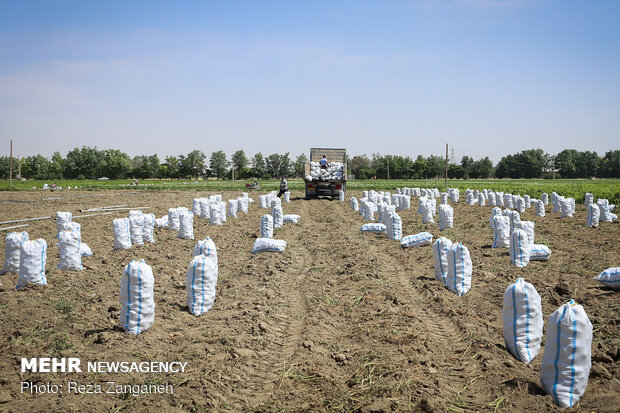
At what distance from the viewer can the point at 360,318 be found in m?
6.09

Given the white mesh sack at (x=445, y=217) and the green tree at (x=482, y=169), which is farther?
the green tree at (x=482, y=169)

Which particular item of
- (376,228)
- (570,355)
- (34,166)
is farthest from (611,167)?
(34,166)

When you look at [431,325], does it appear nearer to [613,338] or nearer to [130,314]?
[613,338]

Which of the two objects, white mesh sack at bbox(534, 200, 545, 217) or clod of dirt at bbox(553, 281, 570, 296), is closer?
clod of dirt at bbox(553, 281, 570, 296)

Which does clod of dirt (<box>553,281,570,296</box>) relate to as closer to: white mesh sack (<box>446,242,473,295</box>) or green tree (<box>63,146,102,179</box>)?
white mesh sack (<box>446,242,473,295</box>)

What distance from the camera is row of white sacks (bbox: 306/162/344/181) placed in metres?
25.1

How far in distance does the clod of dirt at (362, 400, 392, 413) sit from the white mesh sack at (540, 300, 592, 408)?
1.41 m

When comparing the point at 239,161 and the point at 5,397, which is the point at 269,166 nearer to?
the point at 239,161

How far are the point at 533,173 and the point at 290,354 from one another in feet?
361

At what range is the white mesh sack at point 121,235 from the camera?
986 cm

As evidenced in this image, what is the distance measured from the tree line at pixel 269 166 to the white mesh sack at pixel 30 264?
261 feet

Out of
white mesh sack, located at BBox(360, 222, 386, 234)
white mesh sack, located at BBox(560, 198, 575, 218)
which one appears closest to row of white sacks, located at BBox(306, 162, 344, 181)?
white mesh sack, located at BBox(560, 198, 575, 218)

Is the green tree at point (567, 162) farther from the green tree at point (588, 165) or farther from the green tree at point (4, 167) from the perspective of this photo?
the green tree at point (4, 167)

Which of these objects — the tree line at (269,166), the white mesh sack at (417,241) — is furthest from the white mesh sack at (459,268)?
the tree line at (269,166)
